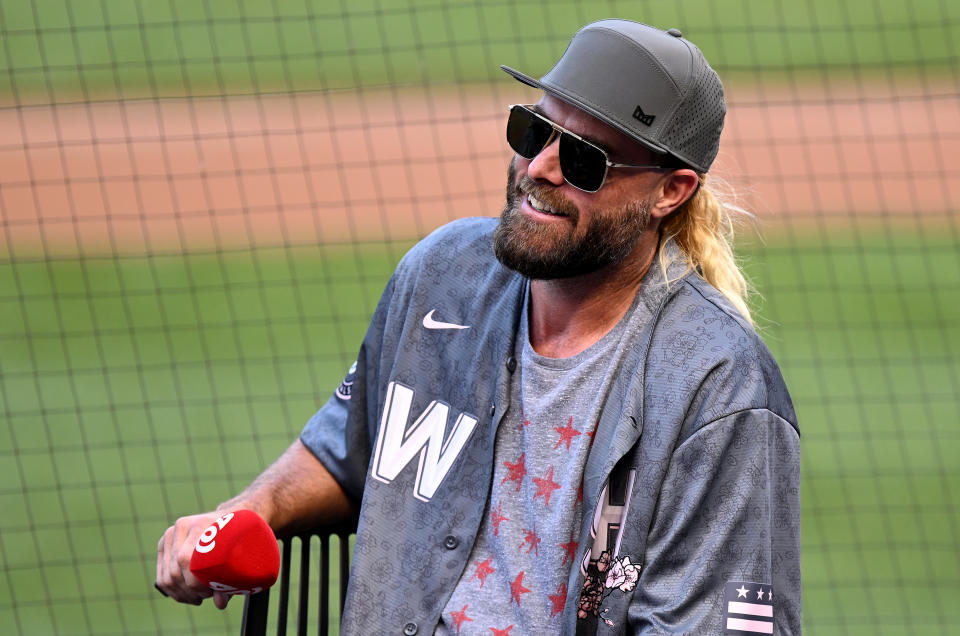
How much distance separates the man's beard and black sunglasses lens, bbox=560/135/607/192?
5 cm

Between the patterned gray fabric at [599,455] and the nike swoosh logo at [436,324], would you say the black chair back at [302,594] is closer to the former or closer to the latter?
the patterned gray fabric at [599,455]

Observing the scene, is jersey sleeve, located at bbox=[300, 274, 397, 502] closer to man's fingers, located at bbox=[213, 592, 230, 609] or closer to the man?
the man

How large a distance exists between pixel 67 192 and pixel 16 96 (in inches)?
50.9

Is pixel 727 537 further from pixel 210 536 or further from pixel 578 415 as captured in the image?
pixel 210 536

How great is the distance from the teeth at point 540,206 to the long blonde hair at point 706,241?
25 cm

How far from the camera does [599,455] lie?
7.41 ft

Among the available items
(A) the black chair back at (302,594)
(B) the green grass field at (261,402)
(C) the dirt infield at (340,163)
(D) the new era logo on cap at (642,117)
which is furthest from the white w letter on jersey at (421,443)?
(C) the dirt infield at (340,163)

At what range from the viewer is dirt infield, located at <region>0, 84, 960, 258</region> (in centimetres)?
959

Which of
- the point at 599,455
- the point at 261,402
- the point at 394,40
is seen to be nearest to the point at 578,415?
the point at 599,455

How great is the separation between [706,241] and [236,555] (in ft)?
3.82

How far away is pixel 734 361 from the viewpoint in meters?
2.21

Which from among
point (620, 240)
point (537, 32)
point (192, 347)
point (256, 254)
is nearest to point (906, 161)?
point (537, 32)

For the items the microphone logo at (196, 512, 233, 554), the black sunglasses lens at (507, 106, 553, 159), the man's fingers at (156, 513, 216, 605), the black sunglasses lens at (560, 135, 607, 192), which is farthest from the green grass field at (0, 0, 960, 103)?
the microphone logo at (196, 512, 233, 554)

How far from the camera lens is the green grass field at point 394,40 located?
12.4 metres
